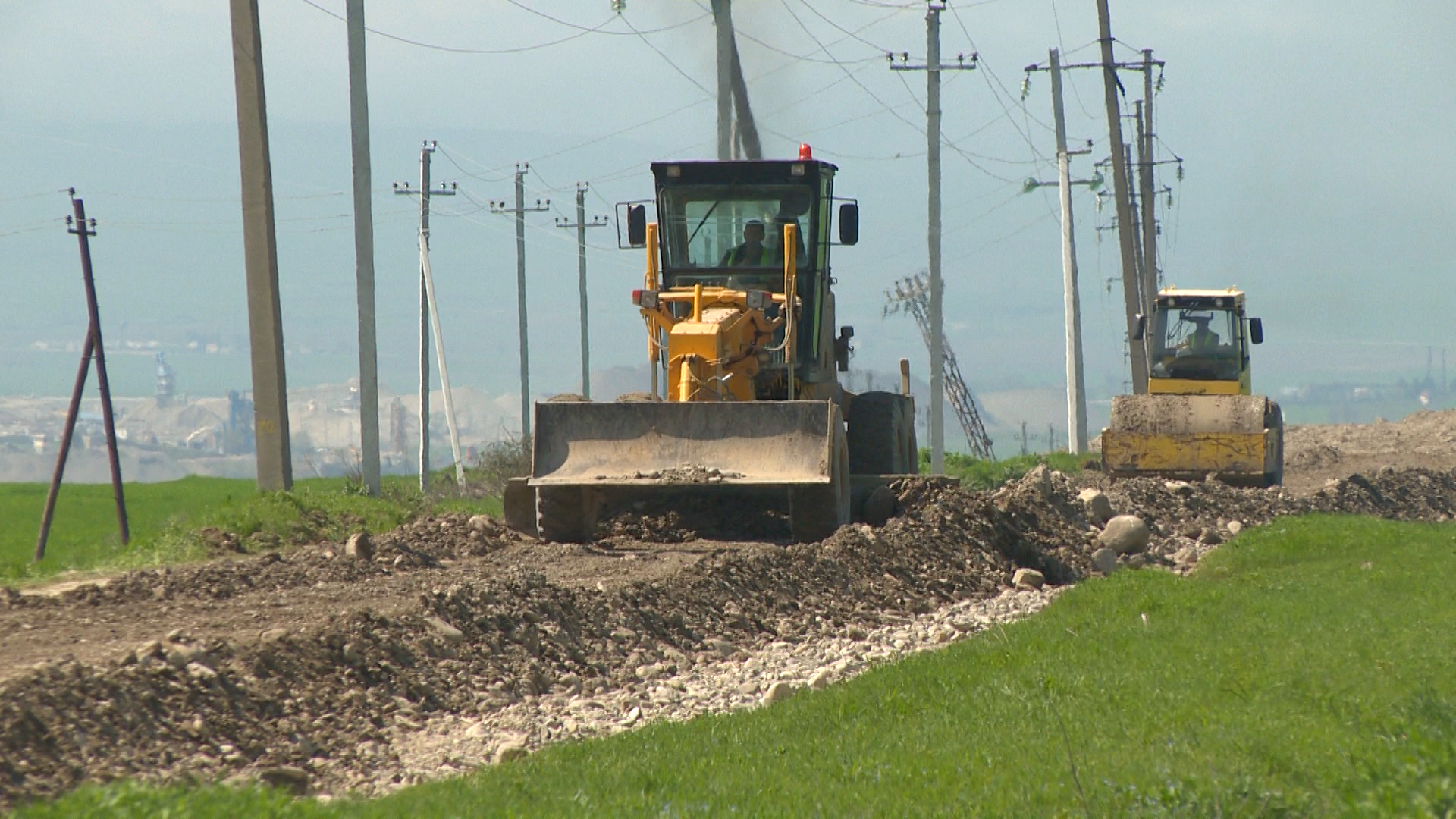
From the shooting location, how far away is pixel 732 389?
48.6 feet

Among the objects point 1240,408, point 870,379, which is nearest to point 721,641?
point 1240,408

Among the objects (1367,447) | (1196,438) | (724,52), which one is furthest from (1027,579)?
(1367,447)

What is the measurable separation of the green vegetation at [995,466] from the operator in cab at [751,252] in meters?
13.1

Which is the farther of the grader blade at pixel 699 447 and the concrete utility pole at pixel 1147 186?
the concrete utility pole at pixel 1147 186

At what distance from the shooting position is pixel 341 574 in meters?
12.3

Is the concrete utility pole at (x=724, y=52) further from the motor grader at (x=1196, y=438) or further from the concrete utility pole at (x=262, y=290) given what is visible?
the concrete utility pole at (x=262, y=290)

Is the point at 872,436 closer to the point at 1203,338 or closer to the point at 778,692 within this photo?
the point at 778,692

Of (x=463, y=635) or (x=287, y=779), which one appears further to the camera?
(x=463, y=635)

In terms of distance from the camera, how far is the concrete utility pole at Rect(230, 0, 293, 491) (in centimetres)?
1892

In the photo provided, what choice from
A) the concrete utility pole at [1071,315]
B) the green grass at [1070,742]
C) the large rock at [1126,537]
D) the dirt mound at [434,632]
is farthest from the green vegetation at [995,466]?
the green grass at [1070,742]

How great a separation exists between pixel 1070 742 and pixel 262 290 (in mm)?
14429

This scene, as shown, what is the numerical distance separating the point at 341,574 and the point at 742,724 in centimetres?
539

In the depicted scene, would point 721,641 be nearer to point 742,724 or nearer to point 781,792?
point 742,724

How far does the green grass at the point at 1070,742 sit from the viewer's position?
5.68 meters
